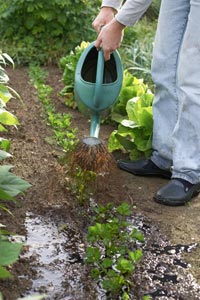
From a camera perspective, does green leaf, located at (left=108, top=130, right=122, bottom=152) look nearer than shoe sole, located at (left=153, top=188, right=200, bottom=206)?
No

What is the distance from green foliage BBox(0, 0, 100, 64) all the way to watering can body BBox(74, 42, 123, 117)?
8.14 feet

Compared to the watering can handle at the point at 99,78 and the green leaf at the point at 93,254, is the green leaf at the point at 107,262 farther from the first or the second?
the watering can handle at the point at 99,78

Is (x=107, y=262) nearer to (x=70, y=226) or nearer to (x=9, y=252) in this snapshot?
(x=70, y=226)

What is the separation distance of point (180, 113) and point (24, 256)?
3.97ft

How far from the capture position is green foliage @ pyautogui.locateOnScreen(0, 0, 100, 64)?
6.41m

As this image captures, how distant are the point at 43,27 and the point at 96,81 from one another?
3057 millimetres

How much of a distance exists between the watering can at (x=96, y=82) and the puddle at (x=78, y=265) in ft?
2.51

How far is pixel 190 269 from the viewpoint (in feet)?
9.41

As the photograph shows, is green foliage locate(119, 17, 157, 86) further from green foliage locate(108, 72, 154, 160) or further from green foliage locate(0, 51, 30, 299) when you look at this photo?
green foliage locate(0, 51, 30, 299)

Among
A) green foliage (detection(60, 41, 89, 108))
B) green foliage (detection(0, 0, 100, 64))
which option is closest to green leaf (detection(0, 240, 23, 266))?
green foliage (detection(60, 41, 89, 108))

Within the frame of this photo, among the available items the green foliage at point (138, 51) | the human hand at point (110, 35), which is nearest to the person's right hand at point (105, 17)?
the human hand at point (110, 35)

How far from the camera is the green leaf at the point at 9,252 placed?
1917 millimetres

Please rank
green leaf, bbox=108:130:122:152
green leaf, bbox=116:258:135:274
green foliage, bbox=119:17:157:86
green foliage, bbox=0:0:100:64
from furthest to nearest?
green foliage, bbox=0:0:100:64
green foliage, bbox=119:17:157:86
green leaf, bbox=108:130:122:152
green leaf, bbox=116:258:135:274

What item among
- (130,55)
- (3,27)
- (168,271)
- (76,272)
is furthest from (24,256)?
(3,27)
